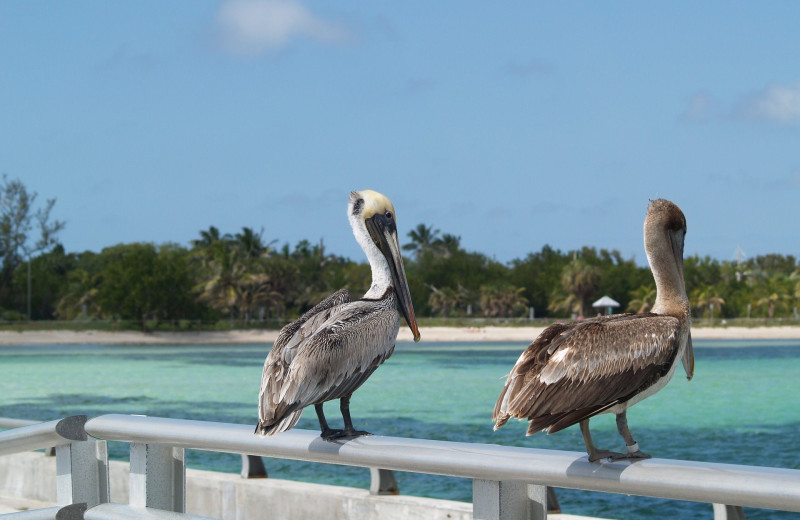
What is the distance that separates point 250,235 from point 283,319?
11.2 meters

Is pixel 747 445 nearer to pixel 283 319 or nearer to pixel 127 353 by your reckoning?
pixel 127 353

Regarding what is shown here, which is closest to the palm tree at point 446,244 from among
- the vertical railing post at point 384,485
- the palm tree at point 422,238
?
the palm tree at point 422,238

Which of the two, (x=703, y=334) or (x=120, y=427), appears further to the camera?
(x=703, y=334)

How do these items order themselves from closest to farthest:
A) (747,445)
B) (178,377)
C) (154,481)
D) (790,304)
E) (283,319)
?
(154,481), (747,445), (178,377), (283,319), (790,304)

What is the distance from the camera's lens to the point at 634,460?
219 centimetres

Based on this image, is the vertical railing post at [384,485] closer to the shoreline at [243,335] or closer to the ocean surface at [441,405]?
the ocean surface at [441,405]

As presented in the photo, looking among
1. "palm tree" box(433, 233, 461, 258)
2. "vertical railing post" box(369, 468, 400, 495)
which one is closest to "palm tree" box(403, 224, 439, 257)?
"palm tree" box(433, 233, 461, 258)

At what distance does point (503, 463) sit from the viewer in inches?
86.4

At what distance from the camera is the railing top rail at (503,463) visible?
1.89 metres

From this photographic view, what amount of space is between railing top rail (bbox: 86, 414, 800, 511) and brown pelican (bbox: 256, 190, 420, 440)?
9 centimetres

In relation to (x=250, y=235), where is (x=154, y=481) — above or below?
below

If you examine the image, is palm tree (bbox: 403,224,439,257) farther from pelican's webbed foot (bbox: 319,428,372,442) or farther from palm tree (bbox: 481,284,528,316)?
pelican's webbed foot (bbox: 319,428,372,442)

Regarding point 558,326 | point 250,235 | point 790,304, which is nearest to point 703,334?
point 790,304

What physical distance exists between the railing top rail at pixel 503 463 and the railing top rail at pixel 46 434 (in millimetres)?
138
